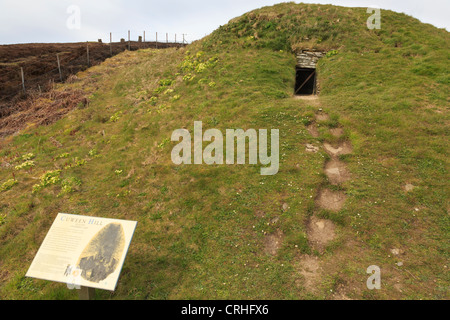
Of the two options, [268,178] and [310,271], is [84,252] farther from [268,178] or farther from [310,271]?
[268,178]

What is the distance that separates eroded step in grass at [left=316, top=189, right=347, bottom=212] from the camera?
357 inches

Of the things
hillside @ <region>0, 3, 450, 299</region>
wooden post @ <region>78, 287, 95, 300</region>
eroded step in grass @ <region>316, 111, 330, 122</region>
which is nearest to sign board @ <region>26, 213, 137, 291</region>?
wooden post @ <region>78, 287, 95, 300</region>

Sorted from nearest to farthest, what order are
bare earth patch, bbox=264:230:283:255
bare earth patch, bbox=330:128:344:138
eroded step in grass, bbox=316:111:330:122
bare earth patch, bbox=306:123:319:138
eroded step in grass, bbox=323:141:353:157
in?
1. bare earth patch, bbox=264:230:283:255
2. eroded step in grass, bbox=323:141:353:157
3. bare earth patch, bbox=330:128:344:138
4. bare earth patch, bbox=306:123:319:138
5. eroded step in grass, bbox=316:111:330:122

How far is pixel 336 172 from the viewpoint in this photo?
10492mm

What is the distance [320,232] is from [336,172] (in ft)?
10.9

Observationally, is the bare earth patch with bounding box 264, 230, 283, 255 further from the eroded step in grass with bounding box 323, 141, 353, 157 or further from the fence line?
the fence line

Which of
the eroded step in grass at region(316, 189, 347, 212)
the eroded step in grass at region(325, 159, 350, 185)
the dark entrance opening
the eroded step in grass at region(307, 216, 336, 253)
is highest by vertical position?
the dark entrance opening

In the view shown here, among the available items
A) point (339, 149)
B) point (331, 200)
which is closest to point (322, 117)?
point (339, 149)

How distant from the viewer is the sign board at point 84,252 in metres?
5.93

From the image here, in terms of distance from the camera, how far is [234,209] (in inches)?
372

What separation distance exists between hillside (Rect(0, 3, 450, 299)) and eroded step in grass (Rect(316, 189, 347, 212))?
149 millimetres

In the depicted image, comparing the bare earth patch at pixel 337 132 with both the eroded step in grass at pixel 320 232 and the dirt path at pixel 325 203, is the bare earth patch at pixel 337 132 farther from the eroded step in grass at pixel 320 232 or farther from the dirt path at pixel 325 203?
the eroded step in grass at pixel 320 232
